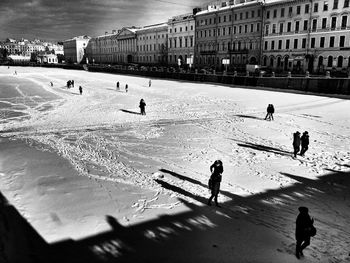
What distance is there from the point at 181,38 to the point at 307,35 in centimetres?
3745

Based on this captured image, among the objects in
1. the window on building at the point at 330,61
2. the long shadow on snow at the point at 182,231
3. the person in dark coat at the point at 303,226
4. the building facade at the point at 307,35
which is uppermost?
the building facade at the point at 307,35

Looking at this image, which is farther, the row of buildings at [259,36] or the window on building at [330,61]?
the window on building at [330,61]

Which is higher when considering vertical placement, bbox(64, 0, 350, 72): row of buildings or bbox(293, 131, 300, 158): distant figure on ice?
bbox(64, 0, 350, 72): row of buildings

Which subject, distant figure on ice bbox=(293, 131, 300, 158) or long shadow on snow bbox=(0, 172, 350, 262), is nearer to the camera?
long shadow on snow bbox=(0, 172, 350, 262)

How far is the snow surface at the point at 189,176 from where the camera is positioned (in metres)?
8.37

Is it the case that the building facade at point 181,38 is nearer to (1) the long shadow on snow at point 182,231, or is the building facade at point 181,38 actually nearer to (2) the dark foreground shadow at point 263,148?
(2) the dark foreground shadow at point 263,148

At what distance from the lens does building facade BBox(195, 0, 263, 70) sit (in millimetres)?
61875

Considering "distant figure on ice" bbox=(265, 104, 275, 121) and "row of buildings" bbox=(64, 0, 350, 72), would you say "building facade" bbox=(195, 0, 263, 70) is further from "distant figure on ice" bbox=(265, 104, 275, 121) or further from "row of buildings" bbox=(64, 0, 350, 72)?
"distant figure on ice" bbox=(265, 104, 275, 121)

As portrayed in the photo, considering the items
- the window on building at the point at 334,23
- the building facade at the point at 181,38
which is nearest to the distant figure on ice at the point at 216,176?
the window on building at the point at 334,23

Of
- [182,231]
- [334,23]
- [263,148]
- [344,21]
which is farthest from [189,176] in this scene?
[334,23]

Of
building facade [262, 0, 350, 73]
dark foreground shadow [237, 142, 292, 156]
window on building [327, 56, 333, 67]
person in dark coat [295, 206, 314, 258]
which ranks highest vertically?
building facade [262, 0, 350, 73]

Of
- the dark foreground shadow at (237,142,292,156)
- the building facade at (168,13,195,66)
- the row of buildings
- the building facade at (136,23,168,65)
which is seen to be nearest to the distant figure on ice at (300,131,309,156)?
the dark foreground shadow at (237,142,292,156)

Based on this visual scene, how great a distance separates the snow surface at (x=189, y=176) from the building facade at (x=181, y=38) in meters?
58.6

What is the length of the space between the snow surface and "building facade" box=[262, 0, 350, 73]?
2800cm
